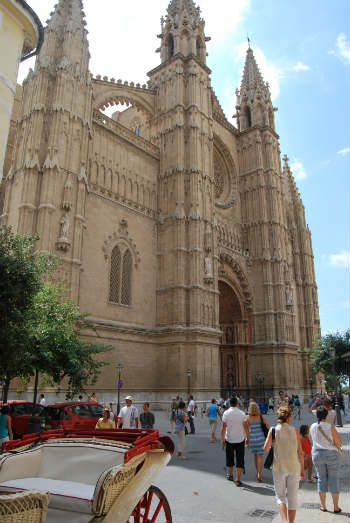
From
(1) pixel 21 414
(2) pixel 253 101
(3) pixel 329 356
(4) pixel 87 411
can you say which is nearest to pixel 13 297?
(4) pixel 87 411

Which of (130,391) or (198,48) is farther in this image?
(198,48)

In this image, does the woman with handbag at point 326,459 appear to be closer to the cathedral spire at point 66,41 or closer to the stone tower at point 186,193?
the stone tower at point 186,193

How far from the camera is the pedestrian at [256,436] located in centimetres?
788

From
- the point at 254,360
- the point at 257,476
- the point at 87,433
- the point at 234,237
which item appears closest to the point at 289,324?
the point at 254,360

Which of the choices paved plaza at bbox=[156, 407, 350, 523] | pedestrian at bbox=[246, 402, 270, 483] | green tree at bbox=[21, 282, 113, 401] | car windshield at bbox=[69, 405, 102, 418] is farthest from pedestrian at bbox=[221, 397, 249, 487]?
green tree at bbox=[21, 282, 113, 401]

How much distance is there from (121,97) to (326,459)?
2871 cm

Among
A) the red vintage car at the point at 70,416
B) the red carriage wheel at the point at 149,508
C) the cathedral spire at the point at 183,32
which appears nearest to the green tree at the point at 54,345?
the red vintage car at the point at 70,416

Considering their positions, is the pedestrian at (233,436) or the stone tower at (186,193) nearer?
the pedestrian at (233,436)

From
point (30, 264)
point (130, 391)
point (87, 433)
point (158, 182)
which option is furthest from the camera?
point (158, 182)

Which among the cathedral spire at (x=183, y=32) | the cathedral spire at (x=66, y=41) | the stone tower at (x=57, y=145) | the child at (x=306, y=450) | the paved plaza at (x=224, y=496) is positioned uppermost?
the cathedral spire at (x=183, y=32)

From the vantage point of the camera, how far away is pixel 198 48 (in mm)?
34344

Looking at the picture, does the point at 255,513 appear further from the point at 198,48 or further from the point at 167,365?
the point at 198,48

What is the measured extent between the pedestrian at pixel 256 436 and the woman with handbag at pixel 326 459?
1990mm

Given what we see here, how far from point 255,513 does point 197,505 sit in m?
0.87
